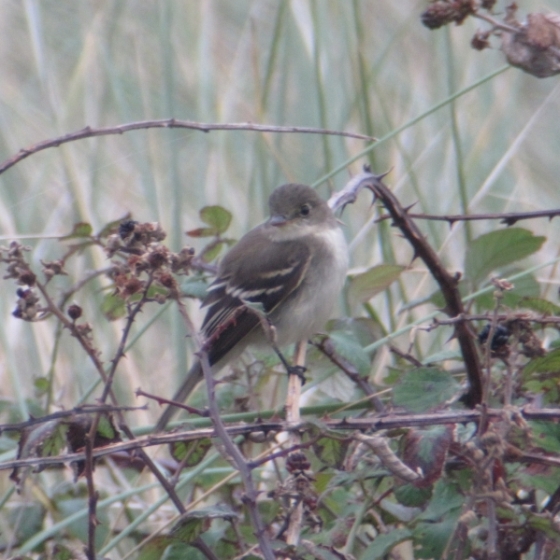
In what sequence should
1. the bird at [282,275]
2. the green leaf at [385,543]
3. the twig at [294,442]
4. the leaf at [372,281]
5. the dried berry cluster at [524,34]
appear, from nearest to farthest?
the twig at [294,442], the green leaf at [385,543], the dried berry cluster at [524,34], the leaf at [372,281], the bird at [282,275]

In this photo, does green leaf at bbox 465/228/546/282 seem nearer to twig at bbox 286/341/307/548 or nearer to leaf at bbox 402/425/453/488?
twig at bbox 286/341/307/548

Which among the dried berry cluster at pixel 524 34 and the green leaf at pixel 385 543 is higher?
the dried berry cluster at pixel 524 34

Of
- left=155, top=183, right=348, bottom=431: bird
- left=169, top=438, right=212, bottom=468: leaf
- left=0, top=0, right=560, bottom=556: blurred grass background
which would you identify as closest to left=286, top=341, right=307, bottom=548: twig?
left=169, top=438, right=212, bottom=468: leaf

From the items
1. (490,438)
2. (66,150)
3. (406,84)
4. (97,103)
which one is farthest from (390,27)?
(490,438)

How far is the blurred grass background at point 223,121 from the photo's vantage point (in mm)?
3783

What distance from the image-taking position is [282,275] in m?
3.42

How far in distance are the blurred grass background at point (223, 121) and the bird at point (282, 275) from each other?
0.58ft

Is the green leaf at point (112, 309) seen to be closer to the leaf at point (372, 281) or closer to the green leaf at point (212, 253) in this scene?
the green leaf at point (212, 253)

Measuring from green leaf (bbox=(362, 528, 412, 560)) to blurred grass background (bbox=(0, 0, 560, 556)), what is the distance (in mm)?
1652

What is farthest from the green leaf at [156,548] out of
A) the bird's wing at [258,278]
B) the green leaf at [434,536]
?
the bird's wing at [258,278]

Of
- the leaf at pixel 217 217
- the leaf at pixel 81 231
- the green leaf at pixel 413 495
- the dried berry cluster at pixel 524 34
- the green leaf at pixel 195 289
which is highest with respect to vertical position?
the dried berry cluster at pixel 524 34

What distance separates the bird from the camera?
323 centimetres

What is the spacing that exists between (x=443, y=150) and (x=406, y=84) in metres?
0.56

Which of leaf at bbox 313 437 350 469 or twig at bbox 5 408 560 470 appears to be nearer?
twig at bbox 5 408 560 470
